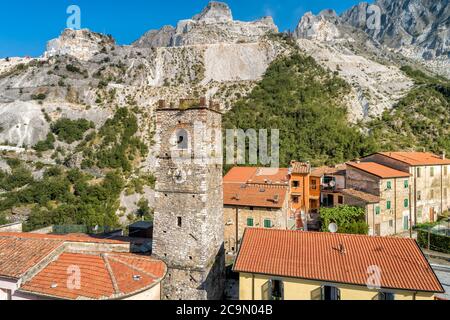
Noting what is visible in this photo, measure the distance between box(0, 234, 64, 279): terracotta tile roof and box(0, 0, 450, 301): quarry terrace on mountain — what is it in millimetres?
93

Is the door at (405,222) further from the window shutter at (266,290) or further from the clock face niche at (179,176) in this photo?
the clock face niche at (179,176)

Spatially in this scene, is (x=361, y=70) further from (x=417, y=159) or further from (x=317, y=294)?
(x=317, y=294)

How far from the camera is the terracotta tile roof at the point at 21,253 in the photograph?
1320cm

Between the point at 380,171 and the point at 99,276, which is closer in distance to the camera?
the point at 99,276

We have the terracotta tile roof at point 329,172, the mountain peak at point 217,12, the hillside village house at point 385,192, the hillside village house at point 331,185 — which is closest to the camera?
the hillside village house at point 385,192

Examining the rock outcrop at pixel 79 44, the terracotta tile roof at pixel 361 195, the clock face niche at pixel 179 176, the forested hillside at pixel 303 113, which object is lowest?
the terracotta tile roof at pixel 361 195

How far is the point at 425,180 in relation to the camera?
3203cm

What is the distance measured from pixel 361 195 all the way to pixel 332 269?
1752 centimetres

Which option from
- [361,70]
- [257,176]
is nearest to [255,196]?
[257,176]

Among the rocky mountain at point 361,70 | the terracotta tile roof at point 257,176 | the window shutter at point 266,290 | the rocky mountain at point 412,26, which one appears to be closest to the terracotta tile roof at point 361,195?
the terracotta tile roof at point 257,176

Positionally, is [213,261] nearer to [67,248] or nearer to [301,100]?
[67,248]

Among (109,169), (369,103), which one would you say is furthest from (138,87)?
(369,103)

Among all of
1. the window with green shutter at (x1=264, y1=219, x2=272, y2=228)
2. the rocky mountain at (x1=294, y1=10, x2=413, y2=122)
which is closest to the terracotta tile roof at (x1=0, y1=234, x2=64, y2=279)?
the window with green shutter at (x1=264, y1=219, x2=272, y2=228)

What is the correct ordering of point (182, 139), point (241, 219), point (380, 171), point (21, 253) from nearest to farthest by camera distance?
1. point (21, 253)
2. point (182, 139)
3. point (241, 219)
4. point (380, 171)
